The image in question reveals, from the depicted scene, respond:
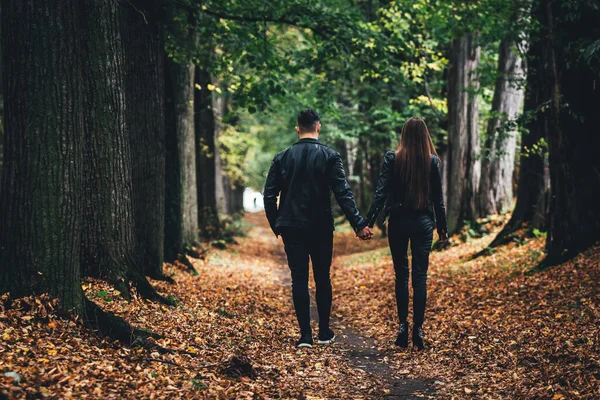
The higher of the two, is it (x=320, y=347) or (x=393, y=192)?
(x=393, y=192)

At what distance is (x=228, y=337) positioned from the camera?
639cm

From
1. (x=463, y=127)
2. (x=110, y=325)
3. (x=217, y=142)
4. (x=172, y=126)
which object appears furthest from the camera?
(x=217, y=142)

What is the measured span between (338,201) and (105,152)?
2.94 m

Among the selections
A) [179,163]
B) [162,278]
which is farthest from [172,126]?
[162,278]

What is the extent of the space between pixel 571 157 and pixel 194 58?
7335 millimetres

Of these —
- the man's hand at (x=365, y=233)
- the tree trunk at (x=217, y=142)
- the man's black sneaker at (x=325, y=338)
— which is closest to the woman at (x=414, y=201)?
the man's hand at (x=365, y=233)

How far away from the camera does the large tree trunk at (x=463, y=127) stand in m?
15.6

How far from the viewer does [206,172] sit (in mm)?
18828

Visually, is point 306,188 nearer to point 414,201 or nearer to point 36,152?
point 414,201

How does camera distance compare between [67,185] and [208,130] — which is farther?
[208,130]

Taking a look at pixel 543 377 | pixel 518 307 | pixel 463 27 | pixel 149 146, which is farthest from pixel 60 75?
pixel 463 27

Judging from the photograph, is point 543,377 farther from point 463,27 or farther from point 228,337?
point 463,27

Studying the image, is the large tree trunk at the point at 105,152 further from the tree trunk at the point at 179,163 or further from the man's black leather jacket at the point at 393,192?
the tree trunk at the point at 179,163

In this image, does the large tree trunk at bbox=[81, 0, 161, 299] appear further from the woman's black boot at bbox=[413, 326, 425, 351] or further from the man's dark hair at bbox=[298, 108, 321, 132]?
the woman's black boot at bbox=[413, 326, 425, 351]
